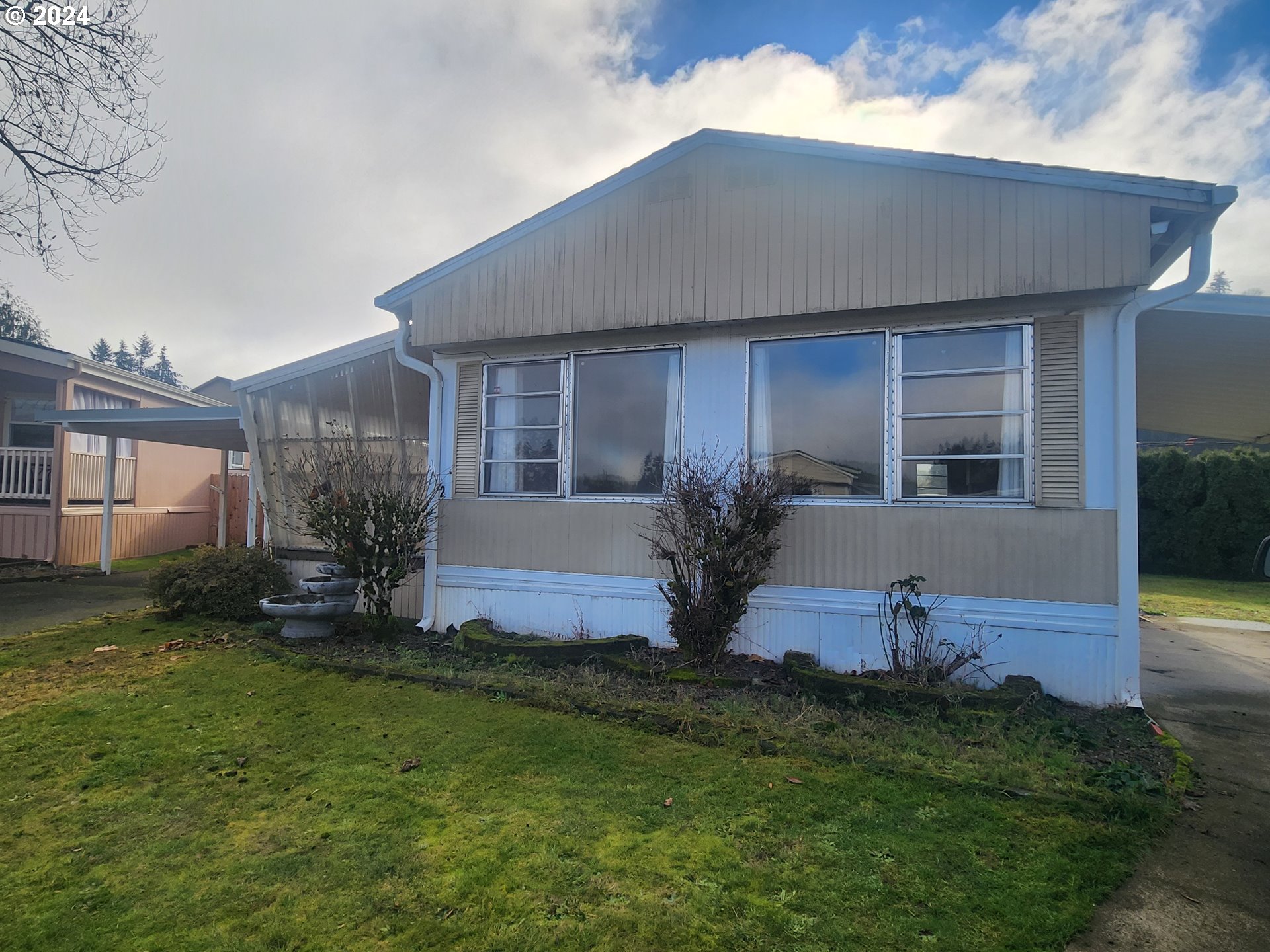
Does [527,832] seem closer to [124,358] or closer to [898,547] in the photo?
[898,547]

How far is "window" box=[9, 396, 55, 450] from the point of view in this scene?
1316cm

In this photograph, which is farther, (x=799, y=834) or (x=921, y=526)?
(x=921, y=526)

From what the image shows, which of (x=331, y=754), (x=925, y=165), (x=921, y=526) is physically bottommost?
(x=331, y=754)

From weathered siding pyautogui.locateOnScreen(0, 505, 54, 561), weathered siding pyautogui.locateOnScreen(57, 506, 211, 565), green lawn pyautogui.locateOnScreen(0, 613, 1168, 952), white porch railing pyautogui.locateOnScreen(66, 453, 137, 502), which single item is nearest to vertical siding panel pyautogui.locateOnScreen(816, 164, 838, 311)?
green lawn pyautogui.locateOnScreen(0, 613, 1168, 952)

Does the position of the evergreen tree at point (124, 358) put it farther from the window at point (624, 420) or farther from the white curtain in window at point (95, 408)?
the window at point (624, 420)

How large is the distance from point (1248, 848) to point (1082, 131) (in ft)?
21.4

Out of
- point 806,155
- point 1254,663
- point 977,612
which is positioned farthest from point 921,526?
point 1254,663

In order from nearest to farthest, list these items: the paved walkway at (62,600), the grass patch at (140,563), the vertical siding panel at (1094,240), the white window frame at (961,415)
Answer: the vertical siding panel at (1094,240) → the white window frame at (961,415) → the paved walkway at (62,600) → the grass patch at (140,563)

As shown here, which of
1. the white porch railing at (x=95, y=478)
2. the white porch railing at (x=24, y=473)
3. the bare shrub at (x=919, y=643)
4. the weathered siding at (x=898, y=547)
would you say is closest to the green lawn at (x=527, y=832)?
the bare shrub at (x=919, y=643)

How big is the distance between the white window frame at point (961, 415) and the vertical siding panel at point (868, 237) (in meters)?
0.43

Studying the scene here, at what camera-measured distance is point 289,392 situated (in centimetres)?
880

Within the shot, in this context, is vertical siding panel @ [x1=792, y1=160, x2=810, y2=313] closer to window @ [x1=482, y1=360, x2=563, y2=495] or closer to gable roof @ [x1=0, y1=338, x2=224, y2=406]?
window @ [x1=482, y1=360, x2=563, y2=495]

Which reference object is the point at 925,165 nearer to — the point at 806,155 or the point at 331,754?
the point at 806,155

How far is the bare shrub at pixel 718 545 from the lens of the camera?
527cm
